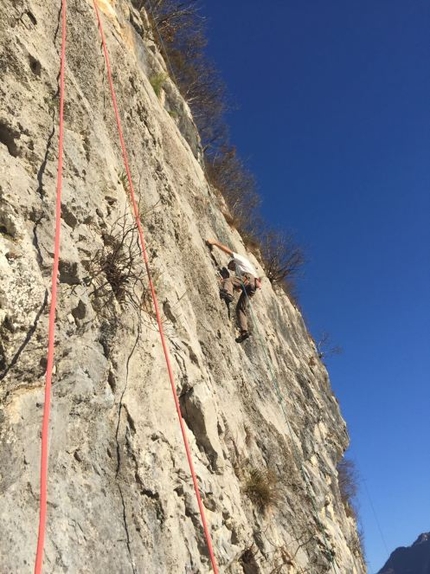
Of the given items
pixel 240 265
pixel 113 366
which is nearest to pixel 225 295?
pixel 240 265

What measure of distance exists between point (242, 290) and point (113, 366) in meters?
4.68

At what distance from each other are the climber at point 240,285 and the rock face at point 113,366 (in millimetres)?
357

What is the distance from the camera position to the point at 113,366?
3494 mm

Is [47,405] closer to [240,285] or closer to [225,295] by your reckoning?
[225,295]

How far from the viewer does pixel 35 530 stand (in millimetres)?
2379

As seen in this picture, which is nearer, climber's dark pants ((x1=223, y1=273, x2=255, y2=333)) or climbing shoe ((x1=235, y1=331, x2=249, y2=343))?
climbing shoe ((x1=235, y1=331, x2=249, y2=343))

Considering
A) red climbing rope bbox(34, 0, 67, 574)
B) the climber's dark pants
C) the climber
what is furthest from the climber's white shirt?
red climbing rope bbox(34, 0, 67, 574)

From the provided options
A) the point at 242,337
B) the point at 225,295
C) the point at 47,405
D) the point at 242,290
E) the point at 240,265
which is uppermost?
the point at 240,265

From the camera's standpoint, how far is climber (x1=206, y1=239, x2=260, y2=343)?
292 inches

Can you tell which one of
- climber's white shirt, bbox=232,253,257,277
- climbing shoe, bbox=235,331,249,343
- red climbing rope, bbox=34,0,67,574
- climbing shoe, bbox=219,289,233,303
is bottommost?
red climbing rope, bbox=34,0,67,574

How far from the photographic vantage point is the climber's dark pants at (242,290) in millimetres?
7535

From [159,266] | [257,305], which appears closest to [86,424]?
[159,266]

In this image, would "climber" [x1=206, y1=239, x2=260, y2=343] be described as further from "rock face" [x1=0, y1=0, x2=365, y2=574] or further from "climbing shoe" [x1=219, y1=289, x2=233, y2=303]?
"rock face" [x1=0, y1=0, x2=365, y2=574]

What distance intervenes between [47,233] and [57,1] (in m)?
3.37
